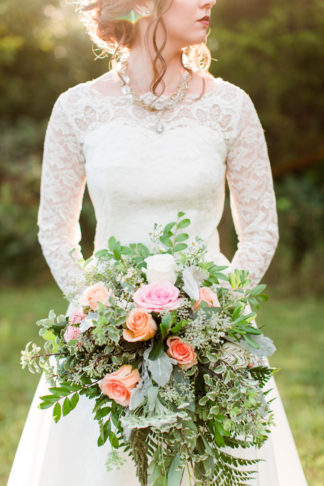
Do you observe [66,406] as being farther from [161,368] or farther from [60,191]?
[60,191]

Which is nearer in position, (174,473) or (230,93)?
(174,473)

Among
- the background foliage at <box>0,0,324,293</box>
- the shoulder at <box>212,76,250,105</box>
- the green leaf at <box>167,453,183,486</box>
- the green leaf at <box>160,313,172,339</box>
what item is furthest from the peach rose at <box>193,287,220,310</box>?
the background foliage at <box>0,0,324,293</box>

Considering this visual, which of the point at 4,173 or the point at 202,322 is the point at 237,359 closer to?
the point at 202,322

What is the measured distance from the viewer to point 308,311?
7.79 metres

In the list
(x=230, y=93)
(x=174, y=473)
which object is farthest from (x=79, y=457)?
(x=230, y=93)

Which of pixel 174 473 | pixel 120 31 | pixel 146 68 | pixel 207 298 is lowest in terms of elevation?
pixel 174 473

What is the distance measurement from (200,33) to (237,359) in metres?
1.21

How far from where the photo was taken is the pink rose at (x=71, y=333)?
175 cm

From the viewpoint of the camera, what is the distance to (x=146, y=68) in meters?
2.38

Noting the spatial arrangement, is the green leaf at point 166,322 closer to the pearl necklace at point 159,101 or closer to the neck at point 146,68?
the pearl necklace at point 159,101

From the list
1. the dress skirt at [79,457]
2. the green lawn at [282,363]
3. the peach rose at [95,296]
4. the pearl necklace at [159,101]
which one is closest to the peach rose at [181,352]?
the peach rose at [95,296]

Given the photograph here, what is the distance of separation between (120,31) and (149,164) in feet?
1.93

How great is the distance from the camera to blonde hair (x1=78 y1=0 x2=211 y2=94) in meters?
2.30

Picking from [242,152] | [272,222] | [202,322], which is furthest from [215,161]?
[202,322]
